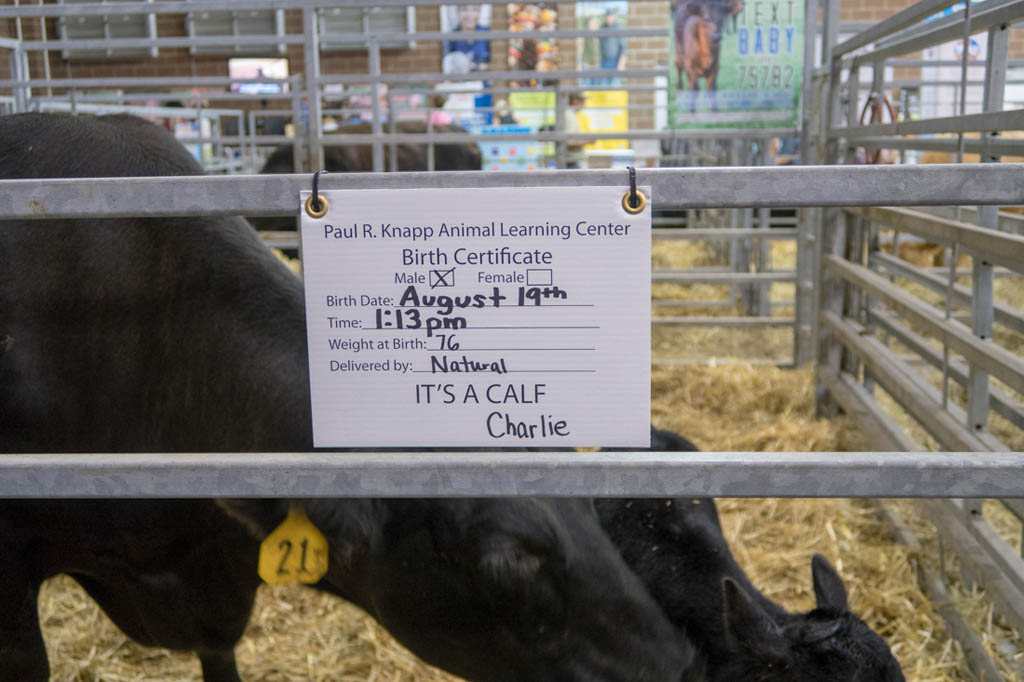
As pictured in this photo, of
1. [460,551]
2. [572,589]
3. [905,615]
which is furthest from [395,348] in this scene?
[905,615]

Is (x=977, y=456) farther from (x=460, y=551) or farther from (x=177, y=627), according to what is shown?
(x=177, y=627)

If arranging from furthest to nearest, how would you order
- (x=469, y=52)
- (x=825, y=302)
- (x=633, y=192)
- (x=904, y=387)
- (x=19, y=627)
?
(x=469, y=52), (x=825, y=302), (x=904, y=387), (x=19, y=627), (x=633, y=192)

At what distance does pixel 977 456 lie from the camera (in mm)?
1212

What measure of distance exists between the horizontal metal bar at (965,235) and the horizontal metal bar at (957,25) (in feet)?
1.87

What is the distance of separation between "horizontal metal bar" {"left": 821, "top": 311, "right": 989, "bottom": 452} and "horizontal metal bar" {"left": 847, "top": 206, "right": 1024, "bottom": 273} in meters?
0.55

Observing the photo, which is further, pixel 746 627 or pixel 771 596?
pixel 771 596

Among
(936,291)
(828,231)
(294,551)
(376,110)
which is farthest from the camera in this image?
(376,110)

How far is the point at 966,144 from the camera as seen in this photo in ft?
9.82

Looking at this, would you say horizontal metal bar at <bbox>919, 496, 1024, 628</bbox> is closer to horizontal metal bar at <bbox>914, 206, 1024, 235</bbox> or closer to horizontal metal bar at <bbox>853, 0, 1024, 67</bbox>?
horizontal metal bar at <bbox>914, 206, 1024, 235</bbox>

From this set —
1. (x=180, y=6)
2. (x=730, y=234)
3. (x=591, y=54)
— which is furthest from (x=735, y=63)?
(x=591, y=54)

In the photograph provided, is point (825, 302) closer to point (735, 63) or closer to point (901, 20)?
point (735, 63)

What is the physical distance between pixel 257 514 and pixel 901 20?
111 inches

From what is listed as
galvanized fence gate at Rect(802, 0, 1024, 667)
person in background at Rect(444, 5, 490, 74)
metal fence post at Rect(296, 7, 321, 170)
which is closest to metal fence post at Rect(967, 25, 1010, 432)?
galvanized fence gate at Rect(802, 0, 1024, 667)

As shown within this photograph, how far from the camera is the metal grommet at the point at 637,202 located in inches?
46.8
